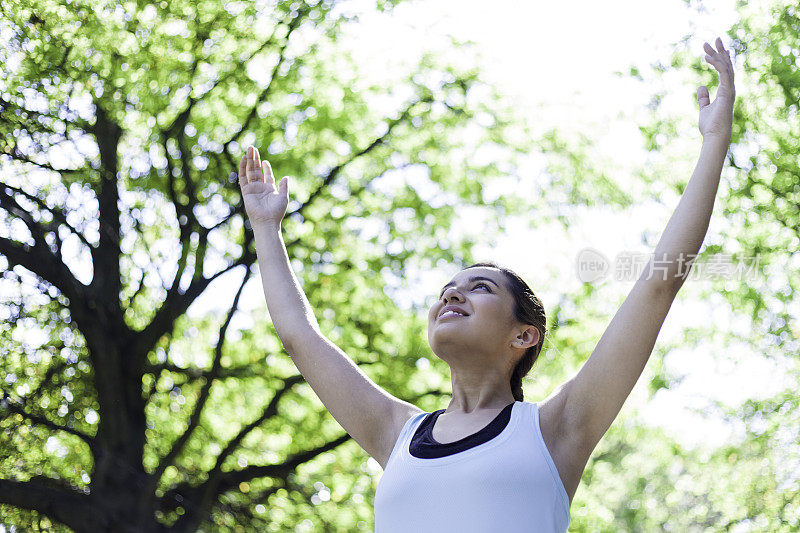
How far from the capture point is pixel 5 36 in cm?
478

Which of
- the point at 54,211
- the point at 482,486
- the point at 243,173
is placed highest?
the point at 54,211

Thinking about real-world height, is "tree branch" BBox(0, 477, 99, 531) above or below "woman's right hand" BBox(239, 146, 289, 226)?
above

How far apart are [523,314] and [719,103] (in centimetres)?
67

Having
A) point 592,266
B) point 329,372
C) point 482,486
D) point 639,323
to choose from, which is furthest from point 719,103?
point 592,266

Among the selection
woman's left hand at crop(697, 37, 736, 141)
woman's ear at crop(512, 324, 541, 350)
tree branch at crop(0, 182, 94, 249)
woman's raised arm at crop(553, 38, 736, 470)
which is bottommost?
woman's raised arm at crop(553, 38, 736, 470)

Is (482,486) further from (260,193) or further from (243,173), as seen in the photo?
(243,173)

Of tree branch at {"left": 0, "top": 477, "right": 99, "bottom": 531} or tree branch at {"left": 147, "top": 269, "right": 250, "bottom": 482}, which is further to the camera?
tree branch at {"left": 147, "top": 269, "right": 250, "bottom": 482}

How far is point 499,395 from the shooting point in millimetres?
1923

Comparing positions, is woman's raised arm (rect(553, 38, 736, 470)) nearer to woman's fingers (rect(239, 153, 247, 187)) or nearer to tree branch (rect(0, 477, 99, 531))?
woman's fingers (rect(239, 153, 247, 187))

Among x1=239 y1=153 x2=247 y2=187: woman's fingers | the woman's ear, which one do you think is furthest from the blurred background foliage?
the woman's ear

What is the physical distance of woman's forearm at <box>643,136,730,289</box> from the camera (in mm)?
1590

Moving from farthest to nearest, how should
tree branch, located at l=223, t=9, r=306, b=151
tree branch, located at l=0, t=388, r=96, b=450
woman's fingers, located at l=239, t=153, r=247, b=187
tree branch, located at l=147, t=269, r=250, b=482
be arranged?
tree branch, located at l=223, t=9, r=306, b=151 → tree branch, located at l=147, t=269, r=250, b=482 → tree branch, located at l=0, t=388, r=96, b=450 → woman's fingers, located at l=239, t=153, r=247, b=187

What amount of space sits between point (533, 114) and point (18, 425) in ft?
16.8

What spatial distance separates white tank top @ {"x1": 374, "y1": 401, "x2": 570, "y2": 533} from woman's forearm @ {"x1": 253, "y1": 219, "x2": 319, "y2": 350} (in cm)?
50
